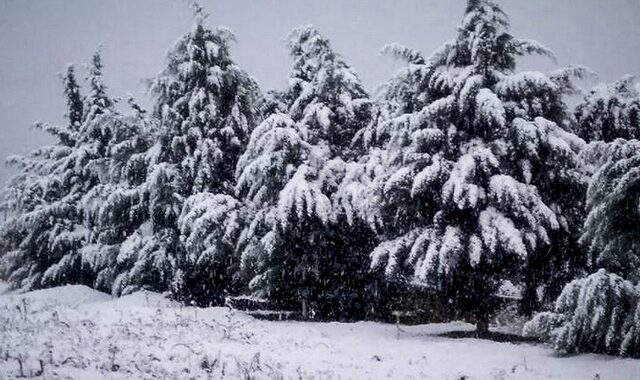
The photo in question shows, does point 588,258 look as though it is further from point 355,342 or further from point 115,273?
point 115,273

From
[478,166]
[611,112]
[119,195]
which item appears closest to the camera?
[478,166]

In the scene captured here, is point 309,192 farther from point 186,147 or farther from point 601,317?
point 601,317

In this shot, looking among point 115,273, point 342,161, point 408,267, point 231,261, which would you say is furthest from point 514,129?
point 115,273

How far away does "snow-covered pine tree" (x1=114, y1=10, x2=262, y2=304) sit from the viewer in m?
18.6

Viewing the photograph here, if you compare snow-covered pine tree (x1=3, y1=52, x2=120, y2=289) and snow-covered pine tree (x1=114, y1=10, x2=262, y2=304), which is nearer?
snow-covered pine tree (x1=114, y1=10, x2=262, y2=304)

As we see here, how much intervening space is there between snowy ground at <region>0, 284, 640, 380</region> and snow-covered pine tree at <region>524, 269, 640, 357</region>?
31 cm

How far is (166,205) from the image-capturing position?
738 inches

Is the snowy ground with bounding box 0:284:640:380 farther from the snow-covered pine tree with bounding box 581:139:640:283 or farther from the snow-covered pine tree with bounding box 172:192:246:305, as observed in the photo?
the snow-covered pine tree with bounding box 172:192:246:305

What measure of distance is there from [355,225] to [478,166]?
4.94 meters

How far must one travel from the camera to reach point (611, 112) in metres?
14.1

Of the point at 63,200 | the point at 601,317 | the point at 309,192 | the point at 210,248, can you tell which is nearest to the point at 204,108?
the point at 210,248

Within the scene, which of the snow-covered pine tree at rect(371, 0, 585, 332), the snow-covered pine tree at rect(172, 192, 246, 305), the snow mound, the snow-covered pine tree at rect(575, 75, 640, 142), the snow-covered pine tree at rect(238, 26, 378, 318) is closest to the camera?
the snow-covered pine tree at rect(371, 0, 585, 332)

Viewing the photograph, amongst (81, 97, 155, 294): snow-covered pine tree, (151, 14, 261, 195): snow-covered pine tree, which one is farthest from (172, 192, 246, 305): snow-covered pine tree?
(81, 97, 155, 294): snow-covered pine tree

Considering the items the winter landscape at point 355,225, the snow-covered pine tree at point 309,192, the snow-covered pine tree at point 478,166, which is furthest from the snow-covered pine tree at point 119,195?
the snow-covered pine tree at point 478,166
